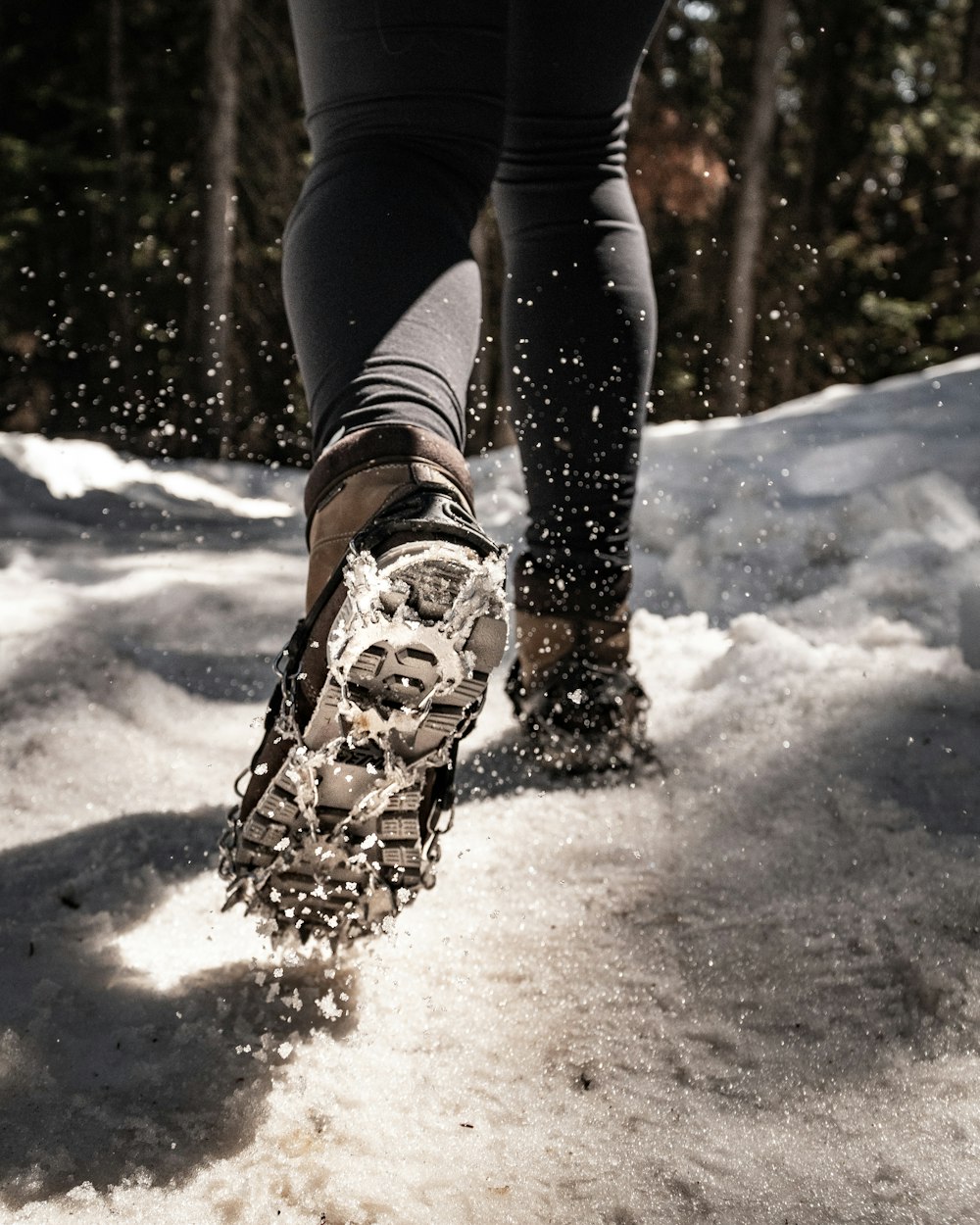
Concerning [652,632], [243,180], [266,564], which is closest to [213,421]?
[243,180]

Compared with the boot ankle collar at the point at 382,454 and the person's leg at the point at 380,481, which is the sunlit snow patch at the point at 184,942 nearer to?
the person's leg at the point at 380,481

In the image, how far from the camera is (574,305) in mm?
1282

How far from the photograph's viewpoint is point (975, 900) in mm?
1072

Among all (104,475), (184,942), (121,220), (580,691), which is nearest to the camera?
(184,942)

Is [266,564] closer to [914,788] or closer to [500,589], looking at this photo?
[914,788]

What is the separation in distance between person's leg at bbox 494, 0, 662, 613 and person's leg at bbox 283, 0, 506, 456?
0.32m

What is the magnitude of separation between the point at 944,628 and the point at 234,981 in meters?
1.41

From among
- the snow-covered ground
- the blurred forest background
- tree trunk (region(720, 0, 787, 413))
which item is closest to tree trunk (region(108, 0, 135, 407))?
the blurred forest background

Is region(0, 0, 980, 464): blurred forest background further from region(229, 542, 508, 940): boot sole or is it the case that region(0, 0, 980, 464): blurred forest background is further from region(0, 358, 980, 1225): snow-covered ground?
region(229, 542, 508, 940): boot sole

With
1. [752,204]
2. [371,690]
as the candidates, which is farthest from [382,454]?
[752,204]

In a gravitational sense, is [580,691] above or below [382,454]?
below

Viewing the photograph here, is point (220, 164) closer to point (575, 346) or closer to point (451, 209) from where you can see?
point (575, 346)

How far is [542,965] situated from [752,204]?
29.2 ft

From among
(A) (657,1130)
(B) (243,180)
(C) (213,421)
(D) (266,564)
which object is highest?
(A) (657,1130)
